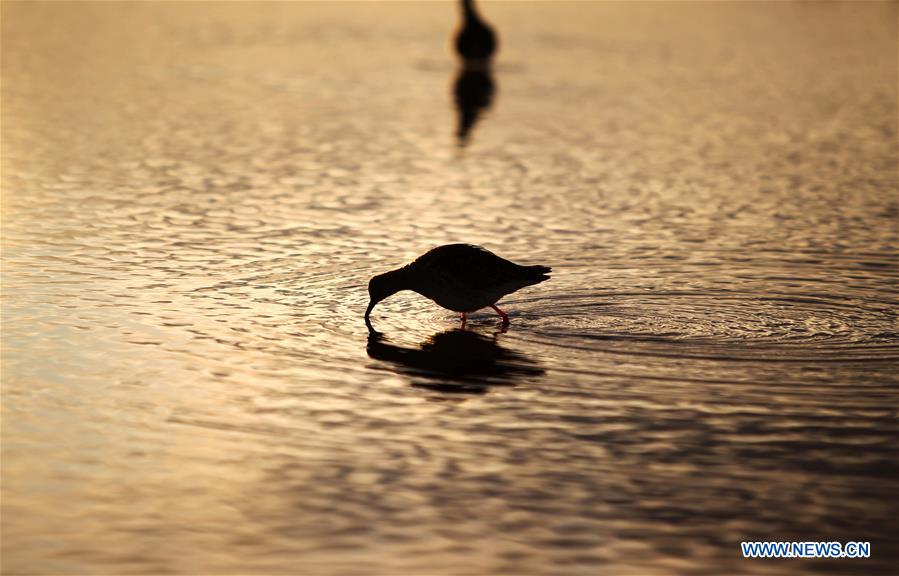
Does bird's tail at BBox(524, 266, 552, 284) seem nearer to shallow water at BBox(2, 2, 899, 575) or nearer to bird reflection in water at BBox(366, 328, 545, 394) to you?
shallow water at BBox(2, 2, 899, 575)

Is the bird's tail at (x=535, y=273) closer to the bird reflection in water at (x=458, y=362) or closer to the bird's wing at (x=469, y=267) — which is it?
the bird's wing at (x=469, y=267)

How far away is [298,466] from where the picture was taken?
33.0ft

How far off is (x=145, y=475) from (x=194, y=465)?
339 millimetres

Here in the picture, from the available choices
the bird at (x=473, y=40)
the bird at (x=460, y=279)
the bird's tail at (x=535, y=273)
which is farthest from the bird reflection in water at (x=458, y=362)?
the bird at (x=473, y=40)

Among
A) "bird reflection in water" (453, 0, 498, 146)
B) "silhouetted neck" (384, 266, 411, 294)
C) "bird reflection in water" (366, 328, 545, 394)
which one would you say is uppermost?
"bird reflection in water" (453, 0, 498, 146)

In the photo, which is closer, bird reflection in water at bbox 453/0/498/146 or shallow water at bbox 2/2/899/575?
shallow water at bbox 2/2/899/575

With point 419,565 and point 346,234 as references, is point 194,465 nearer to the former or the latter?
point 419,565

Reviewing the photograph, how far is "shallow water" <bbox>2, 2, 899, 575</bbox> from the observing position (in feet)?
30.0

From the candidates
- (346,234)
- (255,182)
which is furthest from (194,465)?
(255,182)

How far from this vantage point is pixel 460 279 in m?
13.5

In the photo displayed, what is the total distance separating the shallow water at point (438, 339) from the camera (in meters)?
9.13

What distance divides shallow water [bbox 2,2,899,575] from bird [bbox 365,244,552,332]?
1.04ft

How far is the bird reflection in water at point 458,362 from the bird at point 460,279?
0.33m

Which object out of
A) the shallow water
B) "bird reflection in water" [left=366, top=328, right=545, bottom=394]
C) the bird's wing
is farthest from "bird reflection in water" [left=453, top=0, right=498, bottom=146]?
"bird reflection in water" [left=366, top=328, right=545, bottom=394]
